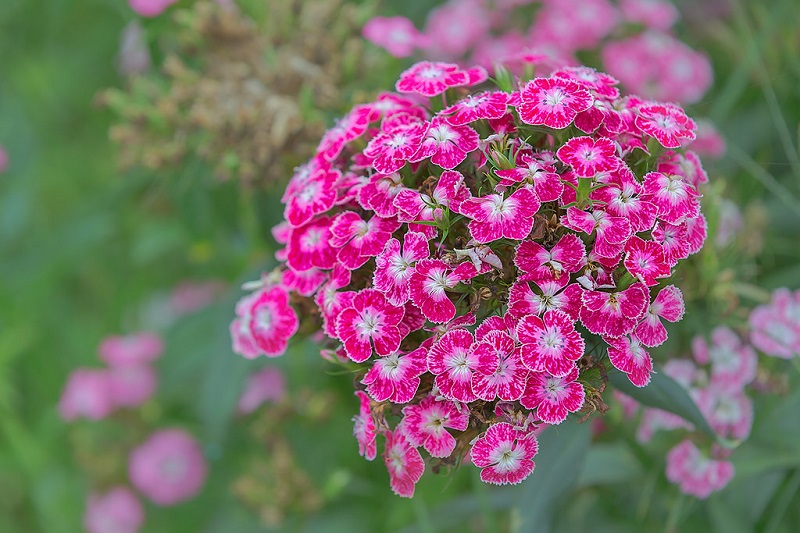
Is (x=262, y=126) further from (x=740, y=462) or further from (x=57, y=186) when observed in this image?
(x=57, y=186)

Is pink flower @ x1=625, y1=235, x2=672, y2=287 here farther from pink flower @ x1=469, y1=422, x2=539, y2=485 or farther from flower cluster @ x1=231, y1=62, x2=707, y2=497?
pink flower @ x1=469, y1=422, x2=539, y2=485

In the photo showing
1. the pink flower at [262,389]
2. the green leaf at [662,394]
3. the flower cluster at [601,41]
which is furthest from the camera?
the pink flower at [262,389]

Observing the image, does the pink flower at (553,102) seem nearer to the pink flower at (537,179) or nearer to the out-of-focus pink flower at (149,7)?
the pink flower at (537,179)

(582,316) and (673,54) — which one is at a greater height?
(582,316)

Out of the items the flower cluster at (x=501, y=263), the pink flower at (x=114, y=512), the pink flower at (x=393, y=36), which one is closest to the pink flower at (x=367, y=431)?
the flower cluster at (x=501, y=263)

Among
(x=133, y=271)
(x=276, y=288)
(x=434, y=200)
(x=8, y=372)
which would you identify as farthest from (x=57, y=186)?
(x=434, y=200)

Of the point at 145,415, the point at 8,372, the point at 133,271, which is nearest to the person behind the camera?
the point at 145,415

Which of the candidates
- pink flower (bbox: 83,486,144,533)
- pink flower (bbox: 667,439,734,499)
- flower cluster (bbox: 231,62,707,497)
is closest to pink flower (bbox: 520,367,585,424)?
flower cluster (bbox: 231,62,707,497)
